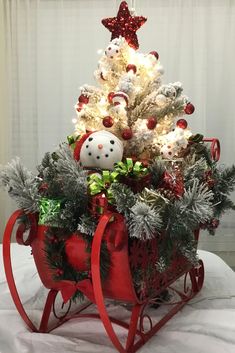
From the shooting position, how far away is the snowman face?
1.19m

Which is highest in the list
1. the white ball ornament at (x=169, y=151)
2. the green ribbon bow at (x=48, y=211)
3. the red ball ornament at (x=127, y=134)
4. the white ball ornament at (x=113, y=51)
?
the white ball ornament at (x=113, y=51)

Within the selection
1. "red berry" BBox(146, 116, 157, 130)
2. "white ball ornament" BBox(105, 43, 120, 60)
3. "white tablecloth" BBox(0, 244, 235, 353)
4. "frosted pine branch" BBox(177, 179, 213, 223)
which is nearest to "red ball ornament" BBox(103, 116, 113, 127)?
"red berry" BBox(146, 116, 157, 130)

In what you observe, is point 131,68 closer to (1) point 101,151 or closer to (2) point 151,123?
(2) point 151,123

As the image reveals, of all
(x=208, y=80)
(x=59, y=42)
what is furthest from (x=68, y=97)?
(x=208, y=80)

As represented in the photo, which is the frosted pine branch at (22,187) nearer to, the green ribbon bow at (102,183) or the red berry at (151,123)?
the green ribbon bow at (102,183)

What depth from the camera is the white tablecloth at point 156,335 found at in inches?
43.8

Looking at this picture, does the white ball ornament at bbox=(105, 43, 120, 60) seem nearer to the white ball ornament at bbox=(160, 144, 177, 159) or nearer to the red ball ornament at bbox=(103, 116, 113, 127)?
the red ball ornament at bbox=(103, 116, 113, 127)

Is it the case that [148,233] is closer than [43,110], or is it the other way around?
[148,233]

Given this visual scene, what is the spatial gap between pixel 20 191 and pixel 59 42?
1.67 metres

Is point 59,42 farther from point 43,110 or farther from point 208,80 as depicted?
point 208,80

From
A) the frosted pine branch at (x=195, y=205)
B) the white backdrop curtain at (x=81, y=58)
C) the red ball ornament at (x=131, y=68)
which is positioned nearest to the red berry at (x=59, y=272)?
the frosted pine branch at (x=195, y=205)

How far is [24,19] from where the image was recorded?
254 centimetres

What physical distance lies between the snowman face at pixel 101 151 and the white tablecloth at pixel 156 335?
488 millimetres

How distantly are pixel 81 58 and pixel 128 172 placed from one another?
1.63 meters
